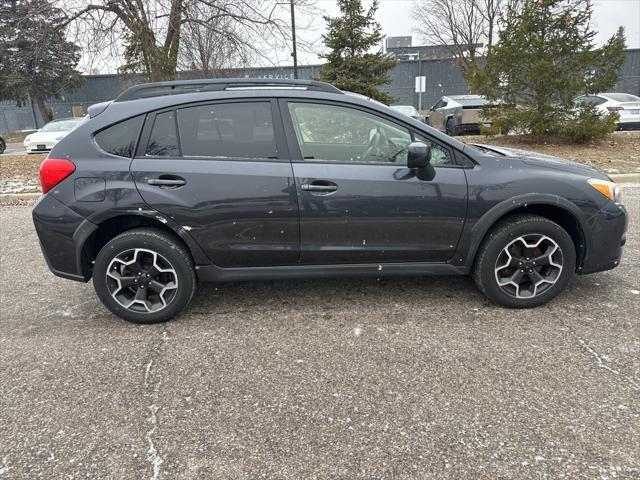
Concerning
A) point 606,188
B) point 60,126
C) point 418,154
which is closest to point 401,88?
point 60,126

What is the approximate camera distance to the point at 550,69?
1052cm

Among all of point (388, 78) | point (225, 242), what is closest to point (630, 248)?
point (225, 242)

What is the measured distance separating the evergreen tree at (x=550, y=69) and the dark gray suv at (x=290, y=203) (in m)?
8.55

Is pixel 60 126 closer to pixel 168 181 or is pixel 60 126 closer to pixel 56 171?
pixel 56 171

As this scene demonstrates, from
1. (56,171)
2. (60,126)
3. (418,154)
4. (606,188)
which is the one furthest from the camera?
(60,126)

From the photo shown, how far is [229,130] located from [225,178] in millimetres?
Answer: 368

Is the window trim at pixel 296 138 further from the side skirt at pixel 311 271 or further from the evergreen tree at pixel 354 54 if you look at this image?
the evergreen tree at pixel 354 54

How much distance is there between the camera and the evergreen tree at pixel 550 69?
10516mm

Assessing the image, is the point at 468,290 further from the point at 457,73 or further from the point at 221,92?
the point at 457,73

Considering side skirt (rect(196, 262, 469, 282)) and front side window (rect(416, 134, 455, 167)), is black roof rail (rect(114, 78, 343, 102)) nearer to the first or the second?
front side window (rect(416, 134, 455, 167))

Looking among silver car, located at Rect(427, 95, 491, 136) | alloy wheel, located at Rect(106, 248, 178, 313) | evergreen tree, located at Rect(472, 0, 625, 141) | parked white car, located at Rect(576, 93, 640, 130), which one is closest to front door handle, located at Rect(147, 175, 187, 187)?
alloy wheel, located at Rect(106, 248, 178, 313)

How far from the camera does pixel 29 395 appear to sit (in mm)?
2658

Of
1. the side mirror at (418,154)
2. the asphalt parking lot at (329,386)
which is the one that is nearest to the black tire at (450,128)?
the asphalt parking lot at (329,386)

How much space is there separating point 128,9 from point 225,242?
11695 millimetres
